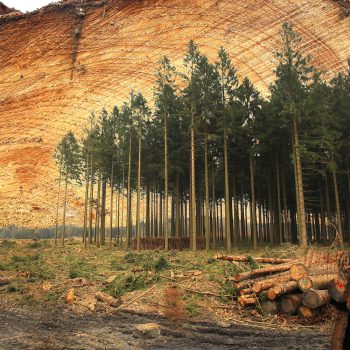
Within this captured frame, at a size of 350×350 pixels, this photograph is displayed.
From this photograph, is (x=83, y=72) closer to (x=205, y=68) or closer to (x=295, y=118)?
(x=205, y=68)

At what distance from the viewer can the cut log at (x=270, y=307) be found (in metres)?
9.46

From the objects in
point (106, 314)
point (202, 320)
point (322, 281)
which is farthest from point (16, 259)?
point (322, 281)

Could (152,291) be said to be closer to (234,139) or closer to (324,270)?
(324,270)

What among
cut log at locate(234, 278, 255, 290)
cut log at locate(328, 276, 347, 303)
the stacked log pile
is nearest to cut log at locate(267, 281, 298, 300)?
the stacked log pile

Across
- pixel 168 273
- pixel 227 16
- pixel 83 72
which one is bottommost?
pixel 168 273

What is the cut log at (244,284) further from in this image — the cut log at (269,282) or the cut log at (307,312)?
the cut log at (307,312)

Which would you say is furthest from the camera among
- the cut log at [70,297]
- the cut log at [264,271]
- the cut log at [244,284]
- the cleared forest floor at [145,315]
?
the cut log at [70,297]

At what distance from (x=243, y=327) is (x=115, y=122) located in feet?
93.5

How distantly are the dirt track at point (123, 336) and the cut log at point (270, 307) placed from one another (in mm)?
1108

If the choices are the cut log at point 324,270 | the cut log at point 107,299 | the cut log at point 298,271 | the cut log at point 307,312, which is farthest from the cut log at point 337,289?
the cut log at point 107,299

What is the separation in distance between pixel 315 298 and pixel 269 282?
1386 millimetres

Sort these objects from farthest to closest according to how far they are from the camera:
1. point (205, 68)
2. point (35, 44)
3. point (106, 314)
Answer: point (35, 44) → point (205, 68) → point (106, 314)

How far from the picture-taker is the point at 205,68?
27.0 meters

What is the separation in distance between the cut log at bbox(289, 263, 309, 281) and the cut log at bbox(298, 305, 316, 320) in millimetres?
700
